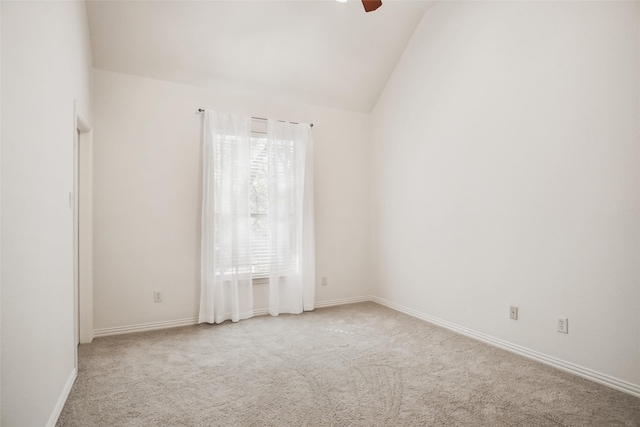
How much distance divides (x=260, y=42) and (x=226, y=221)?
6.42ft

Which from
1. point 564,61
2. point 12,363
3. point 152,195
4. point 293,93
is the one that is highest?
point 293,93

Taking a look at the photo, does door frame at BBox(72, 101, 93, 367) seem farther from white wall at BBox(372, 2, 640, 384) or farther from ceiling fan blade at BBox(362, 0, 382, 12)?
white wall at BBox(372, 2, 640, 384)

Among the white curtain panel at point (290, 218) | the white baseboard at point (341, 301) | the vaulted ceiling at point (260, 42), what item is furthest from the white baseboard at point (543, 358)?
the vaulted ceiling at point (260, 42)

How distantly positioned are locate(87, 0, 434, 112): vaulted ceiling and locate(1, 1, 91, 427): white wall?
2.92 feet

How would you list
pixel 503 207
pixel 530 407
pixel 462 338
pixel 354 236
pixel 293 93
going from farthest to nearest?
1. pixel 354 236
2. pixel 293 93
3. pixel 462 338
4. pixel 503 207
5. pixel 530 407

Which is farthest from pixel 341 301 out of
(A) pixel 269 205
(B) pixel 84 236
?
(B) pixel 84 236

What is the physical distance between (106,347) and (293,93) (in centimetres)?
332

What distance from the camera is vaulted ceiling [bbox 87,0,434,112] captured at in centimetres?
316

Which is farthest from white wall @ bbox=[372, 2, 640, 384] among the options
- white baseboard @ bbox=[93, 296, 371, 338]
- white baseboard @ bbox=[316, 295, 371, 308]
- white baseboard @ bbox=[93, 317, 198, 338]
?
white baseboard @ bbox=[93, 317, 198, 338]

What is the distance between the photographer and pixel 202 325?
3580 millimetres

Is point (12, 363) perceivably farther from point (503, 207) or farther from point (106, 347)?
point (503, 207)

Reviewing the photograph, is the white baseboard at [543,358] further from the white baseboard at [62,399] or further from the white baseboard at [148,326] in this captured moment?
the white baseboard at [62,399]

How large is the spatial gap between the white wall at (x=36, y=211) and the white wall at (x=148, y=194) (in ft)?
3.50

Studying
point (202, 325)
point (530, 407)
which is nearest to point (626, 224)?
point (530, 407)
